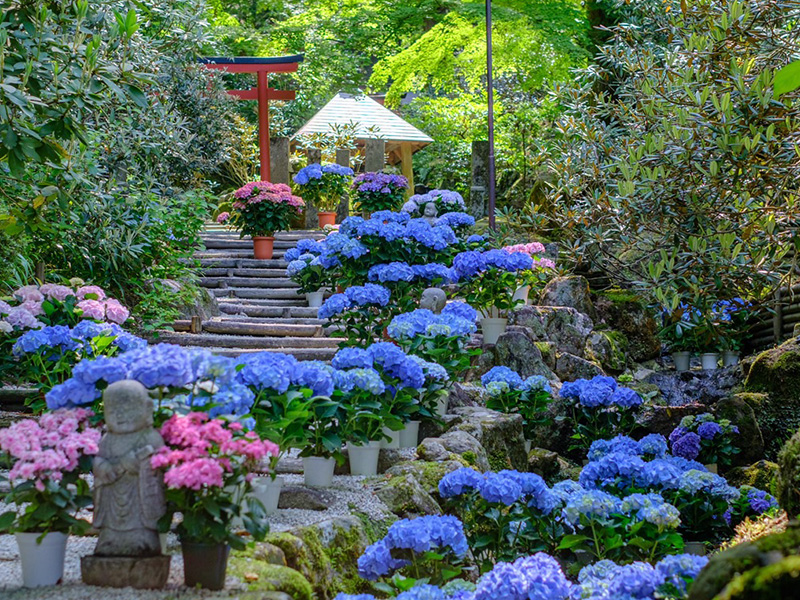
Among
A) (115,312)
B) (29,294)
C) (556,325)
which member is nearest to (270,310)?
(556,325)

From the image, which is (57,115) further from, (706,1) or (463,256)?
(706,1)

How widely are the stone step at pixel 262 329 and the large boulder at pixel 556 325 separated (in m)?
2.05

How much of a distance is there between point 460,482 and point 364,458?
83 cm

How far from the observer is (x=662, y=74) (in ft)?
23.5

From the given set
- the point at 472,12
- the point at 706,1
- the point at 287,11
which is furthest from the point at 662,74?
the point at 287,11

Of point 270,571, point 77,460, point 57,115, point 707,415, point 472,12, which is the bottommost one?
point 707,415

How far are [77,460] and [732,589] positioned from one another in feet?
7.30

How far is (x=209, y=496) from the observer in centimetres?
324

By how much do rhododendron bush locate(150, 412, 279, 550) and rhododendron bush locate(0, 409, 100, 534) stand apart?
0.32m

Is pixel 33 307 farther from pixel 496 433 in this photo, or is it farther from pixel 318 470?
pixel 496 433

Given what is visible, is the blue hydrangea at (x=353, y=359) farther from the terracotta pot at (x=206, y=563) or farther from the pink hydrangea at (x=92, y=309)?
the terracotta pot at (x=206, y=563)

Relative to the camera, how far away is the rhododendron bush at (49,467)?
10.6 ft

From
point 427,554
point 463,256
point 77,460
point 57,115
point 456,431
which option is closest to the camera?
point 77,460

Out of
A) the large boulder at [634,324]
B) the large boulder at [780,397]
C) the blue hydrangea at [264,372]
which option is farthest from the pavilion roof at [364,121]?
the blue hydrangea at [264,372]
